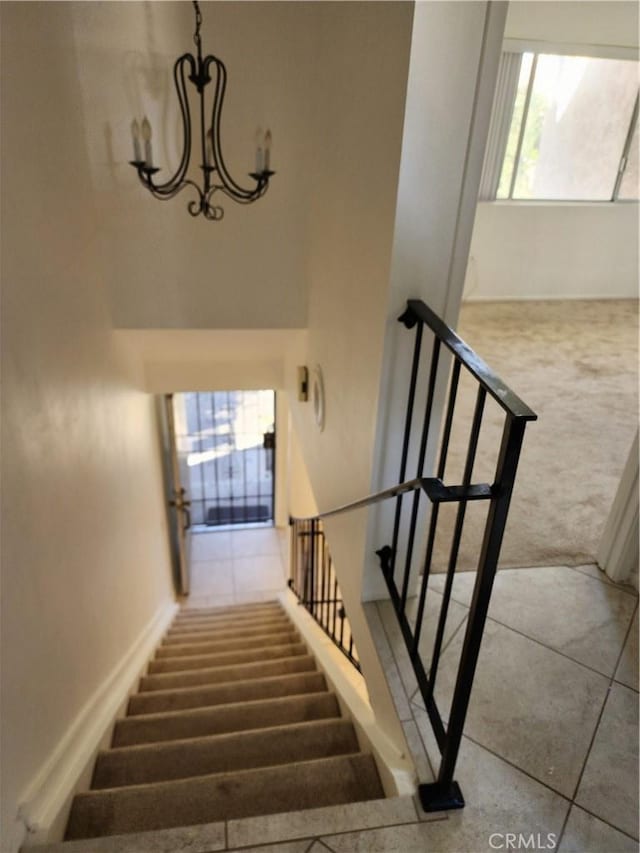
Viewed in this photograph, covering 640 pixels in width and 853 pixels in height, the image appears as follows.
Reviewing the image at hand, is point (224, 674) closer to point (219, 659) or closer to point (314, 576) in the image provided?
point (219, 659)

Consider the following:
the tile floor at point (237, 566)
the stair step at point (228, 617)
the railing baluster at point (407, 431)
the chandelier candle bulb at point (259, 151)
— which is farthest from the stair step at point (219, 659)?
the chandelier candle bulb at point (259, 151)

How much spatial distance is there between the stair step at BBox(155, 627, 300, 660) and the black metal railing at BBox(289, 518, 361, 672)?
30 centimetres

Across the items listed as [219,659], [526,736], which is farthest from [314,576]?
[526,736]

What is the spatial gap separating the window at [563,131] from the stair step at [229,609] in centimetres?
428

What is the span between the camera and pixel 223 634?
13.7 ft

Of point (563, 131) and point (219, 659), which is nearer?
point (219, 659)

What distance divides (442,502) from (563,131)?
501 cm

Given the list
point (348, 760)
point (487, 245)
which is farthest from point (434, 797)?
point (487, 245)

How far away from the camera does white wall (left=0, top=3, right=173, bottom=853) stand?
157 centimetres

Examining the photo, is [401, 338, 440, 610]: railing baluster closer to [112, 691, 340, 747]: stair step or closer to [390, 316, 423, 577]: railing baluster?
[390, 316, 423, 577]: railing baluster

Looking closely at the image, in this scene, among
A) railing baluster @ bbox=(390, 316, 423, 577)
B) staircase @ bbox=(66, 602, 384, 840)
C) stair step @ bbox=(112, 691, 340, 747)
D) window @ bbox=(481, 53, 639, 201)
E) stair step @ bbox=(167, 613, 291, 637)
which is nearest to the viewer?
railing baluster @ bbox=(390, 316, 423, 577)

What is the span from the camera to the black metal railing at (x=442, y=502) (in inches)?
43.0

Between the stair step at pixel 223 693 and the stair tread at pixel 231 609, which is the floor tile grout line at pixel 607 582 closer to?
the stair step at pixel 223 693

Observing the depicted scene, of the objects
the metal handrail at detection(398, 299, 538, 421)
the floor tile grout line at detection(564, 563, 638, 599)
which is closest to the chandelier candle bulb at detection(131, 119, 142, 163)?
the metal handrail at detection(398, 299, 538, 421)
